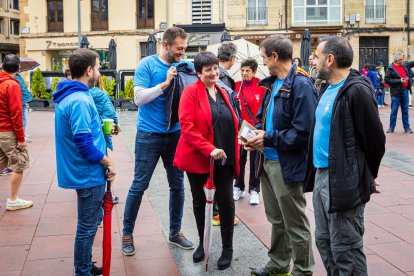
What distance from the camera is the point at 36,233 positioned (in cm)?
529

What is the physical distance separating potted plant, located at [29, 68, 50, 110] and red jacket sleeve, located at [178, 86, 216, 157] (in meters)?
16.2

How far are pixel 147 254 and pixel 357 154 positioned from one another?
7.59 ft

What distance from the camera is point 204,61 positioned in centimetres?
423

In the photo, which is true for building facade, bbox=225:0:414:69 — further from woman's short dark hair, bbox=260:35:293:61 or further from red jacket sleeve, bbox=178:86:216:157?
woman's short dark hair, bbox=260:35:293:61

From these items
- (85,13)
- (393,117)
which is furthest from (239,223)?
(85,13)

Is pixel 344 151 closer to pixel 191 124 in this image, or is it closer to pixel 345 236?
pixel 345 236

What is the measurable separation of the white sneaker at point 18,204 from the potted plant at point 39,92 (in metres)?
13.7

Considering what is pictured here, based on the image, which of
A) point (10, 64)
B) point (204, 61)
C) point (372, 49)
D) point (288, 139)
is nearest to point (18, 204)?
point (10, 64)

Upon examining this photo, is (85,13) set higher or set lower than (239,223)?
higher

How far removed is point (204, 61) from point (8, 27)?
44.2 meters

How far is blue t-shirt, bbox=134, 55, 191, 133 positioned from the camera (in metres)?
4.62

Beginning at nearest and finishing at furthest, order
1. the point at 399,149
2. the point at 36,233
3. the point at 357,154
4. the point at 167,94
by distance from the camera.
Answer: the point at 357,154
the point at 167,94
the point at 36,233
the point at 399,149

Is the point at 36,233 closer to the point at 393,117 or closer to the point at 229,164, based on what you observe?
the point at 229,164

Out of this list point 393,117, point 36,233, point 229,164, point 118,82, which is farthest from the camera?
point 118,82
